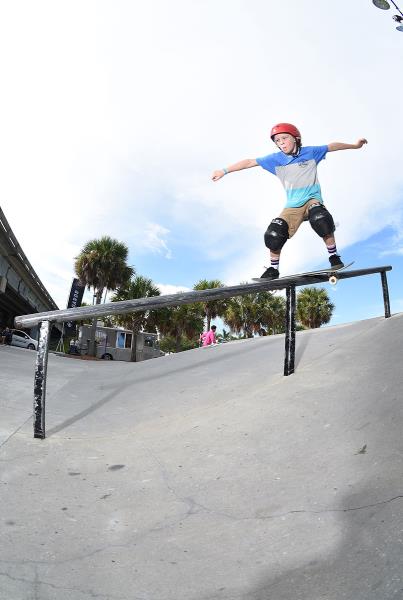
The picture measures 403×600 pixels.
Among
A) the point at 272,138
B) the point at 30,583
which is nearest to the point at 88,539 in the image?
the point at 30,583

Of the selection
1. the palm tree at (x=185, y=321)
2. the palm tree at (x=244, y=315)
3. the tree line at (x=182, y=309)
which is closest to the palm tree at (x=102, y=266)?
the tree line at (x=182, y=309)

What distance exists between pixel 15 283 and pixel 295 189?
2742 cm

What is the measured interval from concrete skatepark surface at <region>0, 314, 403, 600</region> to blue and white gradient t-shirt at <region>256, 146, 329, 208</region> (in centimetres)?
211

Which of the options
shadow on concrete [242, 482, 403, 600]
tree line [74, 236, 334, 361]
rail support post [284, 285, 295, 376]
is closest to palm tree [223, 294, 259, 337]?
tree line [74, 236, 334, 361]

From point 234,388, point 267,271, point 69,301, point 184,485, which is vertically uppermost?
point 69,301

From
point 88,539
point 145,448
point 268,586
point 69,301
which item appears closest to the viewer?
point 268,586

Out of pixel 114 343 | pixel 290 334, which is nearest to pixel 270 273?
pixel 290 334

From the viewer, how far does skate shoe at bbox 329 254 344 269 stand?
4555 millimetres

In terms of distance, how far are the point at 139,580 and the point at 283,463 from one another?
0.92 metres

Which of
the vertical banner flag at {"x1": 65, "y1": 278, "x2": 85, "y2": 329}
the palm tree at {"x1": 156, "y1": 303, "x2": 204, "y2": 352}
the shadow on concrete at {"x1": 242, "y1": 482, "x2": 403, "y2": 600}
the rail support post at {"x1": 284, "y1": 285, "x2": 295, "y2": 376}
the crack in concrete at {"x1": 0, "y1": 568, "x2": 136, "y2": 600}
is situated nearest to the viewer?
the shadow on concrete at {"x1": 242, "y1": 482, "x2": 403, "y2": 600}

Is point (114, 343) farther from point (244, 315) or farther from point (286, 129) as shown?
point (286, 129)

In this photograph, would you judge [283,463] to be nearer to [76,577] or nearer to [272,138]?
[76,577]

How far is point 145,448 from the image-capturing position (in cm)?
253

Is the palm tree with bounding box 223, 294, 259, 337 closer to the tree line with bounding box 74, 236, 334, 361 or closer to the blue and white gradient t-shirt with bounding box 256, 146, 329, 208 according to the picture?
the tree line with bounding box 74, 236, 334, 361
